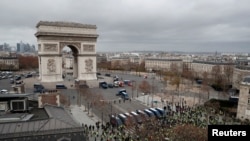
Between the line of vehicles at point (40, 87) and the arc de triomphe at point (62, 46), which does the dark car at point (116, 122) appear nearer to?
the line of vehicles at point (40, 87)

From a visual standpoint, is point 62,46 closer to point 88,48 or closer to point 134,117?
point 88,48

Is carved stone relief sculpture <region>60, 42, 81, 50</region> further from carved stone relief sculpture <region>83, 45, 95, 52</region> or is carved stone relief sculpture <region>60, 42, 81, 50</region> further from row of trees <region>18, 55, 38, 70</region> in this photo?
row of trees <region>18, 55, 38, 70</region>

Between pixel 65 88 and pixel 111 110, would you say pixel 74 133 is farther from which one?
pixel 65 88

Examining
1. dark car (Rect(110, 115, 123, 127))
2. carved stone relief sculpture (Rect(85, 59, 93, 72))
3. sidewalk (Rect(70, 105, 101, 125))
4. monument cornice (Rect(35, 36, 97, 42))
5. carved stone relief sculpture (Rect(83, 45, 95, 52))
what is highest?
monument cornice (Rect(35, 36, 97, 42))

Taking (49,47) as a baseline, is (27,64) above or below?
below

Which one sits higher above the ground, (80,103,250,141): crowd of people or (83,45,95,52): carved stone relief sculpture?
(83,45,95,52): carved stone relief sculpture

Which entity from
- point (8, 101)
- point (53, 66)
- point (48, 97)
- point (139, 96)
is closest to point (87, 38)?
point (53, 66)

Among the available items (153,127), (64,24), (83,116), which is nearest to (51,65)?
(64,24)

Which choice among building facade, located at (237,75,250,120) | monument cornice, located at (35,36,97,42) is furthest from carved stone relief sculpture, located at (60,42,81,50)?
building facade, located at (237,75,250,120)

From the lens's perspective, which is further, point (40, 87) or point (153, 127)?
point (40, 87)
